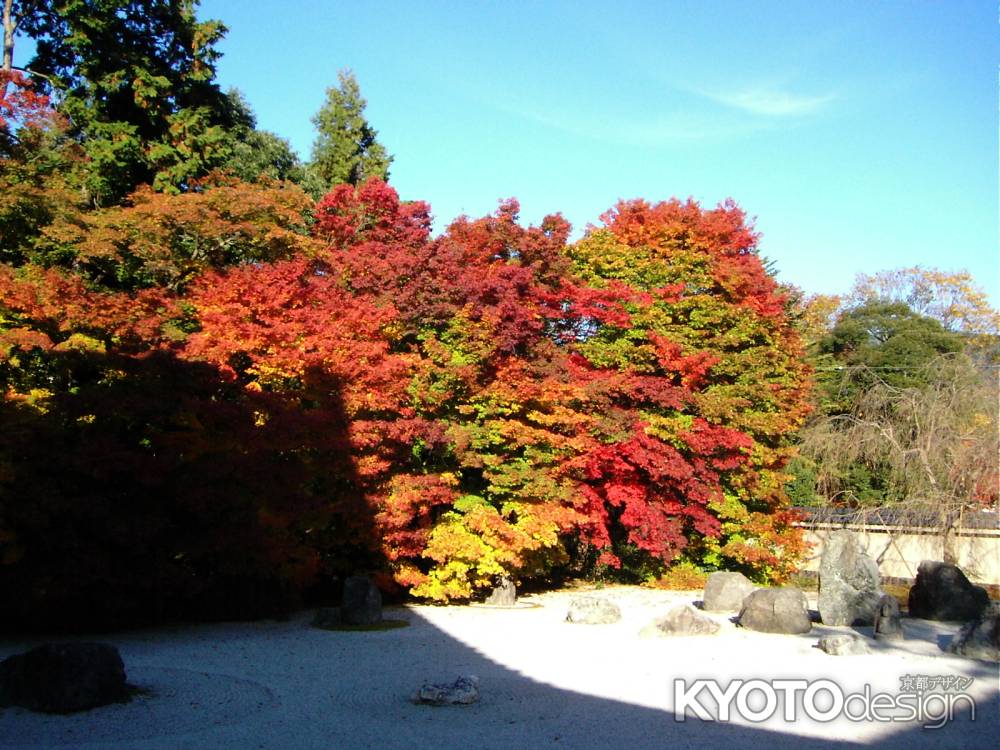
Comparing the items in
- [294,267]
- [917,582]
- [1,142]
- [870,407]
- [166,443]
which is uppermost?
[1,142]

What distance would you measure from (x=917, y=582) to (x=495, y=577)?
7548 mm

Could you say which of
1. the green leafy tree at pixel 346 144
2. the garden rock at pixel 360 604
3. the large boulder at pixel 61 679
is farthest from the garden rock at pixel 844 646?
the green leafy tree at pixel 346 144

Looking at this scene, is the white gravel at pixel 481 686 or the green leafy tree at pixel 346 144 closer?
the white gravel at pixel 481 686

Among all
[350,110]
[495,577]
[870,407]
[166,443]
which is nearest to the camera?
[166,443]

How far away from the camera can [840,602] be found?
41.4 feet

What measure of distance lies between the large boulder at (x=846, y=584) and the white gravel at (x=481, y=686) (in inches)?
17.7

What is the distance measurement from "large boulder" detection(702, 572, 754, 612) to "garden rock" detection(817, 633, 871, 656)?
3699mm

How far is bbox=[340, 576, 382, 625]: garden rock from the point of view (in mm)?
12031

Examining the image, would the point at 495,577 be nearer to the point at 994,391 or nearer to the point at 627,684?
the point at 627,684

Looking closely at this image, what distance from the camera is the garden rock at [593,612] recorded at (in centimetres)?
1256

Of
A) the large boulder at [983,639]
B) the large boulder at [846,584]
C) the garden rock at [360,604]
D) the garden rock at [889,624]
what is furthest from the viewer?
the large boulder at [846,584]

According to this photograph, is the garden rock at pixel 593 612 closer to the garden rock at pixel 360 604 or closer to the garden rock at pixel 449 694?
the garden rock at pixel 360 604

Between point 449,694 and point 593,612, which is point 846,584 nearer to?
point 593,612

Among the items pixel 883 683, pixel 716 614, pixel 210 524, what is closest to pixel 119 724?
pixel 210 524
